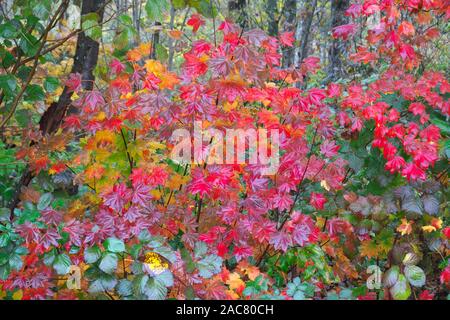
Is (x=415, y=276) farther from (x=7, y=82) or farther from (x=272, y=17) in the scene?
(x=272, y=17)

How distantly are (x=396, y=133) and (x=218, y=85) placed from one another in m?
1.02

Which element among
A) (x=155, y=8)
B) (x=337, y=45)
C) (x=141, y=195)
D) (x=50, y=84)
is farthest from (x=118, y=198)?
(x=337, y=45)

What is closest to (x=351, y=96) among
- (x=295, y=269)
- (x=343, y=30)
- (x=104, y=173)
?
(x=343, y=30)

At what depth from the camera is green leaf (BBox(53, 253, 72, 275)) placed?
2.26 metres

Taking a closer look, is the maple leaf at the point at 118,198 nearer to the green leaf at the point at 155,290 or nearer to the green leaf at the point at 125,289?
the green leaf at the point at 125,289

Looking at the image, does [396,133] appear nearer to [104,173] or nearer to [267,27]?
[104,173]

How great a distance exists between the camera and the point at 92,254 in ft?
7.25

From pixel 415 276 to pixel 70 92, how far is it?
2475mm

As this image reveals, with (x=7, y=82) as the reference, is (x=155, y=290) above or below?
below

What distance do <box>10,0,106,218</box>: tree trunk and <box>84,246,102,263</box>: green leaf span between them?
1.47m

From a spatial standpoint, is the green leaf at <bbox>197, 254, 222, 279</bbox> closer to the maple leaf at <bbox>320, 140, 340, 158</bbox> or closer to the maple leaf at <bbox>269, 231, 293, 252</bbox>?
the maple leaf at <bbox>269, 231, 293, 252</bbox>

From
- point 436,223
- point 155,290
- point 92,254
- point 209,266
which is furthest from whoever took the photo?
point 436,223
